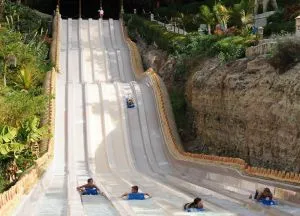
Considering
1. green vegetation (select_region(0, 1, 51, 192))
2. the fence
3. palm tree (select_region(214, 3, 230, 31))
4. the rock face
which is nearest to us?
the fence

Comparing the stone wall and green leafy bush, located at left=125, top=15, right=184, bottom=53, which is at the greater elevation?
green leafy bush, located at left=125, top=15, right=184, bottom=53

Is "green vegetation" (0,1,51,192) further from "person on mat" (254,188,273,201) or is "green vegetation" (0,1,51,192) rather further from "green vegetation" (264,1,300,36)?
"green vegetation" (264,1,300,36)

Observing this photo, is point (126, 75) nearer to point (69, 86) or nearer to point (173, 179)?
point (69, 86)

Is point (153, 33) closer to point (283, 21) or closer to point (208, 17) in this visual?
point (208, 17)

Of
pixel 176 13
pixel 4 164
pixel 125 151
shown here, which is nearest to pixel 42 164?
pixel 4 164

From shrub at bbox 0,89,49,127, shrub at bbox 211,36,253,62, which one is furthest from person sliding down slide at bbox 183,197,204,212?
shrub at bbox 211,36,253,62

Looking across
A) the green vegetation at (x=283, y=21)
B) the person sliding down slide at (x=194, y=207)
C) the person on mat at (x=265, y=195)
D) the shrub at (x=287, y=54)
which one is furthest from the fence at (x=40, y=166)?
the green vegetation at (x=283, y=21)
